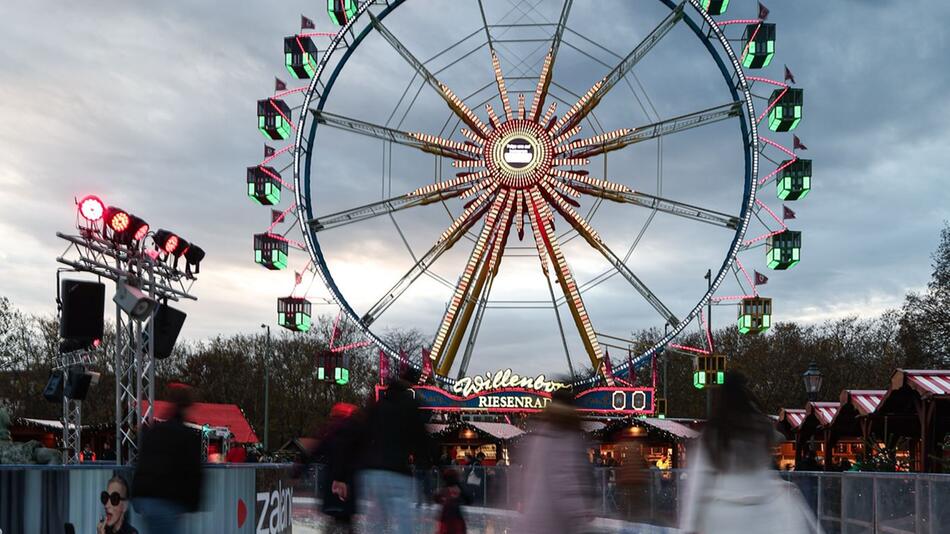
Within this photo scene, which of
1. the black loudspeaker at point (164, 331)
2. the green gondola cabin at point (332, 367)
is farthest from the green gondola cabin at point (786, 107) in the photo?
the black loudspeaker at point (164, 331)

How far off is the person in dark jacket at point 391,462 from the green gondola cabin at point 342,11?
25.9m

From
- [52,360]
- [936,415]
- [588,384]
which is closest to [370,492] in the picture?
[936,415]

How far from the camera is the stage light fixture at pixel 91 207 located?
1736 centimetres

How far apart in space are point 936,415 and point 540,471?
16601 mm

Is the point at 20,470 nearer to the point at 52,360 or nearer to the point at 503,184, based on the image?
the point at 503,184

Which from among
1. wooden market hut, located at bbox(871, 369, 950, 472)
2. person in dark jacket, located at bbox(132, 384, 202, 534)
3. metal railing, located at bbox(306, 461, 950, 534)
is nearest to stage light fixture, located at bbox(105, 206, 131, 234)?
metal railing, located at bbox(306, 461, 950, 534)

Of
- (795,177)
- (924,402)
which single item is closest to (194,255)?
(924,402)

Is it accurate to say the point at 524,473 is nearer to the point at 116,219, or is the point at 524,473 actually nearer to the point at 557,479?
the point at 557,479

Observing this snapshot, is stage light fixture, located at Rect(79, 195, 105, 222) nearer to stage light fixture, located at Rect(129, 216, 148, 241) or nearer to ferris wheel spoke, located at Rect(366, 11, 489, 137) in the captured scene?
stage light fixture, located at Rect(129, 216, 148, 241)

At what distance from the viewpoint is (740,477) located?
20.3ft

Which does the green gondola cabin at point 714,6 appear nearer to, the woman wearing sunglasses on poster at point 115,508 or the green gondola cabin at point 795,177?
the green gondola cabin at point 795,177

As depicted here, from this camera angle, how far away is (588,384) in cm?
3906

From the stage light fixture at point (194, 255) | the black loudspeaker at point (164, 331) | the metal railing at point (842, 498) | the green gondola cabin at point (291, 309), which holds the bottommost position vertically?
the metal railing at point (842, 498)

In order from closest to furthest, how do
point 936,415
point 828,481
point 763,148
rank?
point 828,481 → point 936,415 → point 763,148
